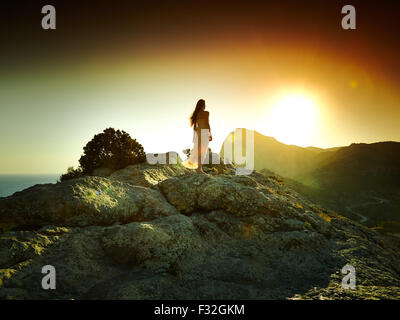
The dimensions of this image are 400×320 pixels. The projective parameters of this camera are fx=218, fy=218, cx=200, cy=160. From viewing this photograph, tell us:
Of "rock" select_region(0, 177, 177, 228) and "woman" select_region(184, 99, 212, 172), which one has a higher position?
"woman" select_region(184, 99, 212, 172)

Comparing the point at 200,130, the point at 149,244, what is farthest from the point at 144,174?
the point at 149,244

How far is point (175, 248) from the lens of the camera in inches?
276

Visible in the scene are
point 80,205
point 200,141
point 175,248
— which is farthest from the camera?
point 200,141

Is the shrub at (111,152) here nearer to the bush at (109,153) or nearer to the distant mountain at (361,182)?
the bush at (109,153)

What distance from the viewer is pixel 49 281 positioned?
5285 millimetres

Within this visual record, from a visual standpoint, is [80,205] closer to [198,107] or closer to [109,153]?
[198,107]

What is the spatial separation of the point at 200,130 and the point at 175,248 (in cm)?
825

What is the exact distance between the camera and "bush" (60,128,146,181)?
1698cm

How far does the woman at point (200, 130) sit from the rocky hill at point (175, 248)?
3768 mm

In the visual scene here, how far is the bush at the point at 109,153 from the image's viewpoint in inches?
669

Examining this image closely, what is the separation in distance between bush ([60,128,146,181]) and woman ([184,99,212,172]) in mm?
5703

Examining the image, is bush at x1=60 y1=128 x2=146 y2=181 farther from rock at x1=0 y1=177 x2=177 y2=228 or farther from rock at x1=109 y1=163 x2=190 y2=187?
rock at x1=0 y1=177 x2=177 y2=228

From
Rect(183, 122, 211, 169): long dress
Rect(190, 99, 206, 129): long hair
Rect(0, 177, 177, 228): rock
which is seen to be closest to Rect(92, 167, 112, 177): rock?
Rect(183, 122, 211, 169): long dress
